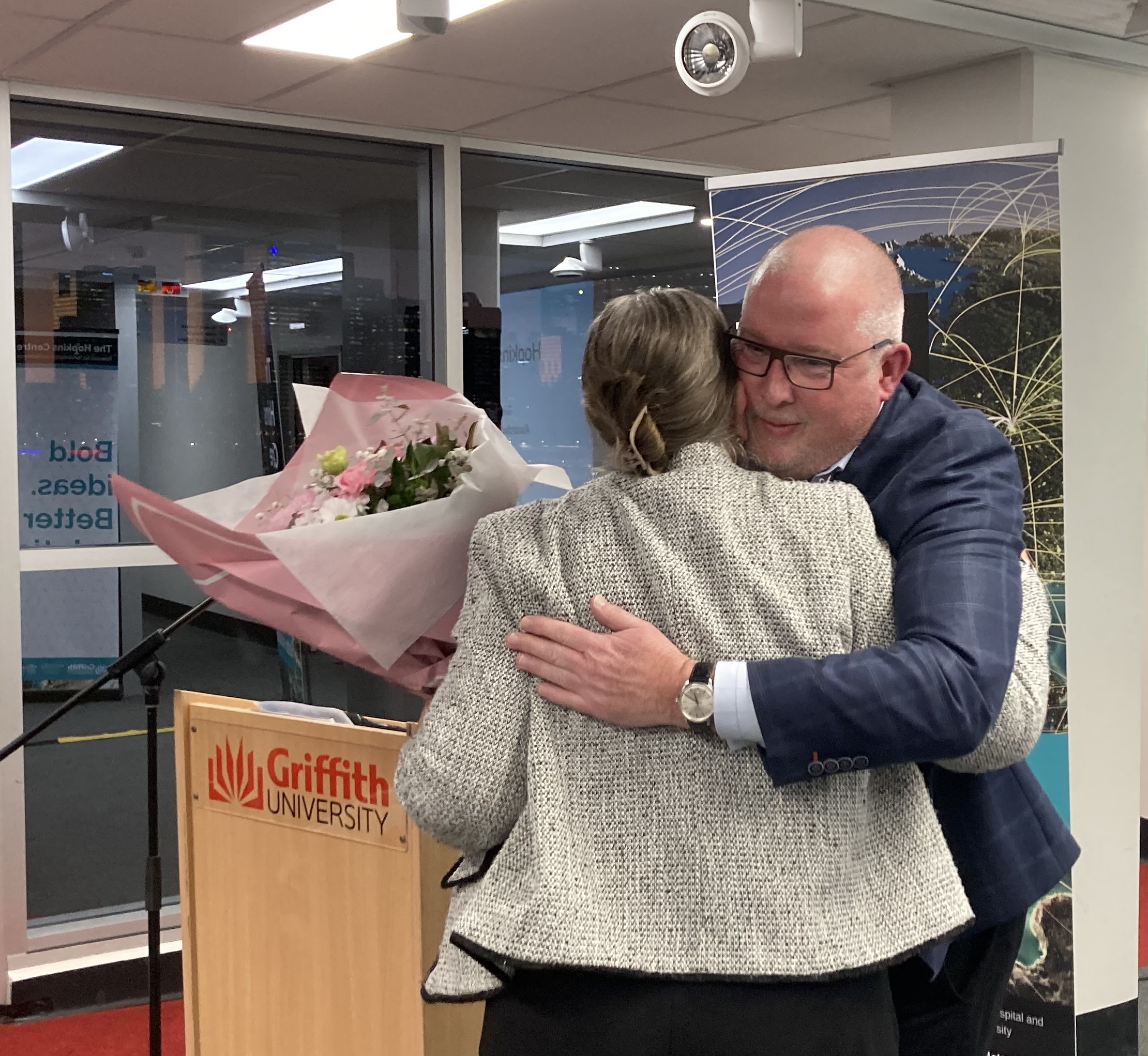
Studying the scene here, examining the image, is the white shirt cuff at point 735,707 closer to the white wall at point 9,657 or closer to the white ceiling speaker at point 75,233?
the white wall at point 9,657

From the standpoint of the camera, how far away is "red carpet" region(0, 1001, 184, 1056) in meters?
3.43

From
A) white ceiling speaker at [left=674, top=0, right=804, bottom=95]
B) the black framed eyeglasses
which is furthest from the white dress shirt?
white ceiling speaker at [left=674, top=0, right=804, bottom=95]

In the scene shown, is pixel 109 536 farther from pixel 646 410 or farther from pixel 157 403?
pixel 646 410

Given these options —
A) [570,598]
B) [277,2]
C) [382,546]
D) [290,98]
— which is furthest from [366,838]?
[290,98]

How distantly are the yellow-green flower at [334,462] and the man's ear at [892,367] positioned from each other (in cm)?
70

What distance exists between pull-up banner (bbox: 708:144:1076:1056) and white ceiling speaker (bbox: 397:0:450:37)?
0.79m

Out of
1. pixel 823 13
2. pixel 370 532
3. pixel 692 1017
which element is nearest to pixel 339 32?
pixel 823 13

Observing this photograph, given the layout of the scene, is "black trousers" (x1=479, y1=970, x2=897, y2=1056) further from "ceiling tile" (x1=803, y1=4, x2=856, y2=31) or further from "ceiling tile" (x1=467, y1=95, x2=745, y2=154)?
"ceiling tile" (x1=467, y1=95, x2=745, y2=154)

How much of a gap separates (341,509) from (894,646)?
72 centimetres

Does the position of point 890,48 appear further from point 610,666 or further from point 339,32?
point 610,666

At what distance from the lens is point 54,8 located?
2.88 metres

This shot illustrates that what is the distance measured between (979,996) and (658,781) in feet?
1.97

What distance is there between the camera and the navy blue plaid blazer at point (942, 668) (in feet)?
3.87

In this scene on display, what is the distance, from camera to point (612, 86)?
3.71 meters
